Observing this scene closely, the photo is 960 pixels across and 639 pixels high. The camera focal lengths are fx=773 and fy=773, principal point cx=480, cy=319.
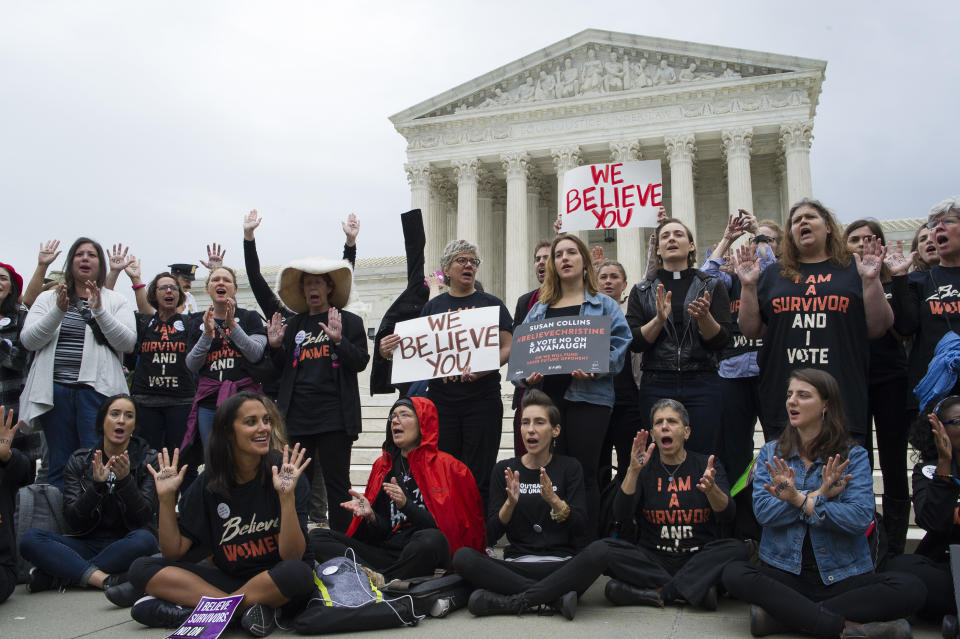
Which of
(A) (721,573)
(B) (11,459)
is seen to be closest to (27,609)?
(B) (11,459)

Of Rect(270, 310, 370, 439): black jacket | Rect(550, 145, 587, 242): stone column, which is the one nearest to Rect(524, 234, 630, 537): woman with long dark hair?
Rect(270, 310, 370, 439): black jacket

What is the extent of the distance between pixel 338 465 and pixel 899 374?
4261mm

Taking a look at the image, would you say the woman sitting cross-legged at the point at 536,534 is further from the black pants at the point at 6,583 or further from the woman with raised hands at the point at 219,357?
the black pants at the point at 6,583

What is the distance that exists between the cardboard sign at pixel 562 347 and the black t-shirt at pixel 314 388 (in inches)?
58.5

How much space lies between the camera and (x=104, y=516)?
19.3ft

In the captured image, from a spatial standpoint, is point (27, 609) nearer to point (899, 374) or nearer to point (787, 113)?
point (899, 374)

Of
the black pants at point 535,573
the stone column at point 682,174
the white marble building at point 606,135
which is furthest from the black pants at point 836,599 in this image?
the stone column at point 682,174

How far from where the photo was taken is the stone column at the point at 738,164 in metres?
31.1

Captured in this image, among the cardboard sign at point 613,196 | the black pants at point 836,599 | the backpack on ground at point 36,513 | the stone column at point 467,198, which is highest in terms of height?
the stone column at point 467,198

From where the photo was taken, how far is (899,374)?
5586mm

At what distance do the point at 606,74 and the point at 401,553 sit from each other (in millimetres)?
32669

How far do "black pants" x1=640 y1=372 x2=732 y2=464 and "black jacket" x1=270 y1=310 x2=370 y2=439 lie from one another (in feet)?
7.54

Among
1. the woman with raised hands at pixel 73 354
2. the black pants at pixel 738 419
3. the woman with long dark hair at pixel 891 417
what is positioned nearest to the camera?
the woman with long dark hair at pixel 891 417

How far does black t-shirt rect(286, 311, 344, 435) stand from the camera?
621 centimetres
